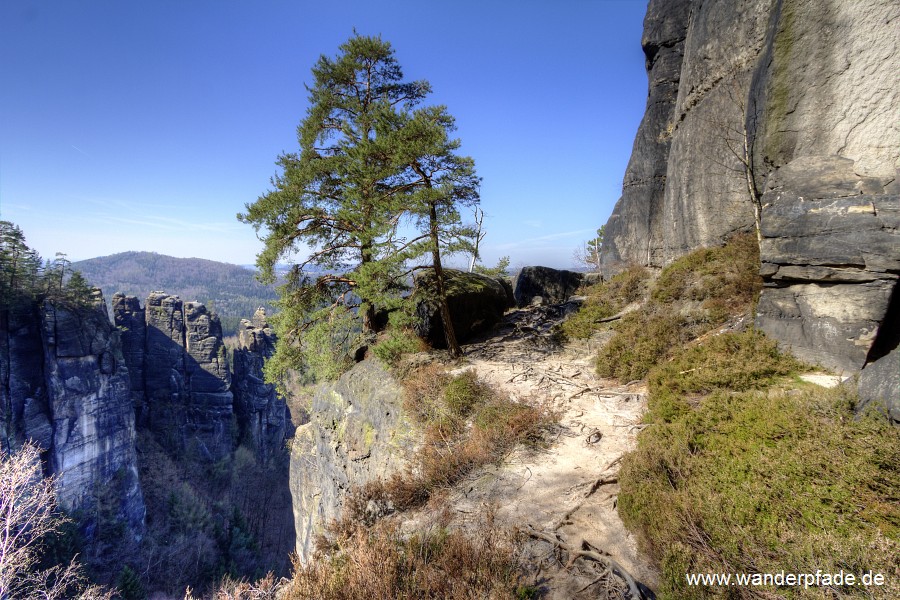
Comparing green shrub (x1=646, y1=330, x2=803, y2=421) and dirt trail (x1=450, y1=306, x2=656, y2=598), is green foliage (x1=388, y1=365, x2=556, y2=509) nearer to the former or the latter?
dirt trail (x1=450, y1=306, x2=656, y2=598)

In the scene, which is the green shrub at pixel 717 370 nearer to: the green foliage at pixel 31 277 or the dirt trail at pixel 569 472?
the dirt trail at pixel 569 472

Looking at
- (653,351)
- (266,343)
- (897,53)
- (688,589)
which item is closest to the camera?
(688,589)

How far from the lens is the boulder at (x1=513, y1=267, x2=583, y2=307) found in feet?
64.4

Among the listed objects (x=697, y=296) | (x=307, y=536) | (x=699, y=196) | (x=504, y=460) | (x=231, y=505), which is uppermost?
(x=699, y=196)

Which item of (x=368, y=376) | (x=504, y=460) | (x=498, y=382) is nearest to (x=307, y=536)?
(x=368, y=376)

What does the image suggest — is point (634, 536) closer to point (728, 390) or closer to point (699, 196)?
point (728, 390)

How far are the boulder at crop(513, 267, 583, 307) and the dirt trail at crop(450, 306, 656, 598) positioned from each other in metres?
7.52

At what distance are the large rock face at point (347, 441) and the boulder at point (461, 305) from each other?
7.52 feet

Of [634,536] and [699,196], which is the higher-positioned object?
[699,196]

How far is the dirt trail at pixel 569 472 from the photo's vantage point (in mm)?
4457

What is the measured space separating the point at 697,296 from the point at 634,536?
27.1ft

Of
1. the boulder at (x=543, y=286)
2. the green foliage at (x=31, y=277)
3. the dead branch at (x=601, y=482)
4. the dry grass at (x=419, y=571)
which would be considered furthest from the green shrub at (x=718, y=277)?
the green foliage at (x=31, y=277)

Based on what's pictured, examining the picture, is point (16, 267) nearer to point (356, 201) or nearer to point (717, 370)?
point (356, 201)

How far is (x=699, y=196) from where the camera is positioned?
41.0 feet
